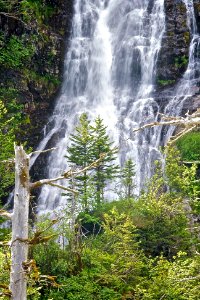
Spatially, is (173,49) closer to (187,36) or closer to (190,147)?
(187,36)

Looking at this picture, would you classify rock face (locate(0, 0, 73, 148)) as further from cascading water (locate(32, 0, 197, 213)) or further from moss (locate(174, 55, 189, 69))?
moss (locate(174, 55, 189, 69))

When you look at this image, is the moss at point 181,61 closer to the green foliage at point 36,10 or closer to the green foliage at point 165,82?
the green foliage at point 165,82

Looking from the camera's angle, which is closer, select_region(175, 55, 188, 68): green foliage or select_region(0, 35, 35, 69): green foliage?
select_region(0, 35, 35, 69): green foliage

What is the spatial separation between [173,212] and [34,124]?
20.3 metres

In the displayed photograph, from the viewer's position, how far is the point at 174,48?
38.4 metres

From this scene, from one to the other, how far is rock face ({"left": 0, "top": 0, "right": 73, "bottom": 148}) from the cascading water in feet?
3.69

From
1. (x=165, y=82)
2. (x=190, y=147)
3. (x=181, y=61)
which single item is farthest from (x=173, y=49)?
(x=190, y=147)

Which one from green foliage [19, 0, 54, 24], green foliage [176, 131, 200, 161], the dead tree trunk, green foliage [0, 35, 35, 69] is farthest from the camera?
green foliage [19, 0, 54, 24]

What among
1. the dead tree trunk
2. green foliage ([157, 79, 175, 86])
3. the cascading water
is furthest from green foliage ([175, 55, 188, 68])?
the dead tree trunk

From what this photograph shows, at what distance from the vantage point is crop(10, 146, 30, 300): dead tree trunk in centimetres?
529

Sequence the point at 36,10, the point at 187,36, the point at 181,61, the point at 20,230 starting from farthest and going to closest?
1. the point at 187,36
2. the point at 181,61
3. the point at 36,10
4. the point at 20,230

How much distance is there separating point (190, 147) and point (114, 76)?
13113mm

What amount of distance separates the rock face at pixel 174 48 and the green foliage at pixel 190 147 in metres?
8.63

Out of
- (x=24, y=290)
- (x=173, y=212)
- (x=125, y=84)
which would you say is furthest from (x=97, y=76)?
(x=24, y=290)
